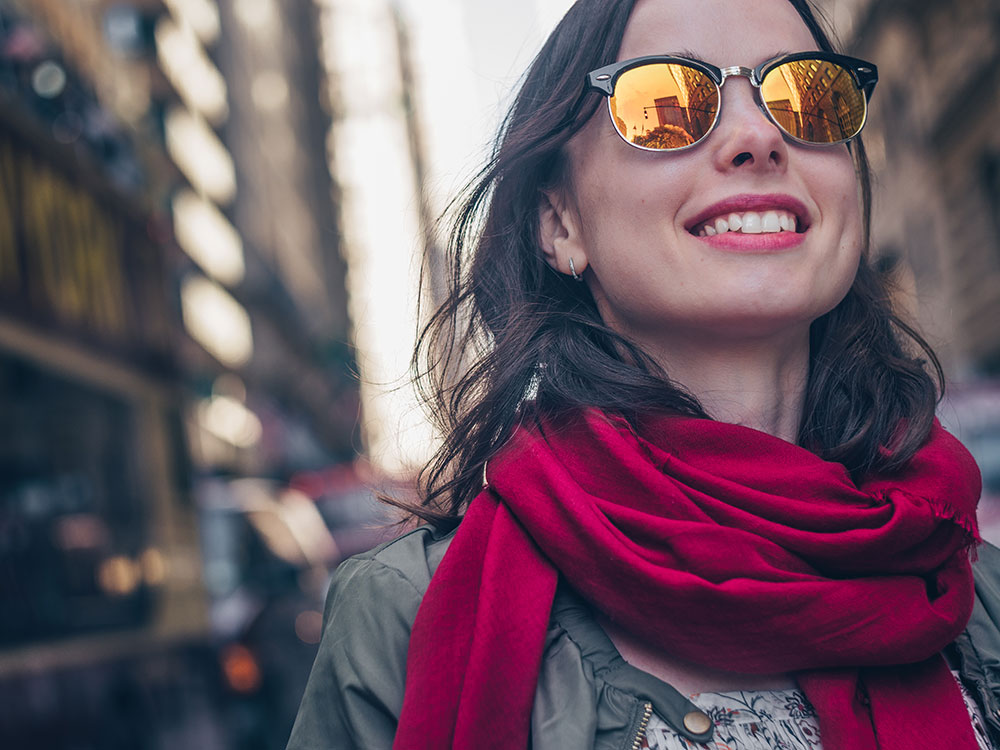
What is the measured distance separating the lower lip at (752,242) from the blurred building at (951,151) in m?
14.1


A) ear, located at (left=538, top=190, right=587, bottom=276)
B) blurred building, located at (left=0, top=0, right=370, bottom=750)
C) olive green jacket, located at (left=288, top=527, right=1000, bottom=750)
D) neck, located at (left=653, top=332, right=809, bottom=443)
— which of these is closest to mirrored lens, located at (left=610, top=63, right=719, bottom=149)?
ear, located at (left=538, top=190, right=587, bottom=276)

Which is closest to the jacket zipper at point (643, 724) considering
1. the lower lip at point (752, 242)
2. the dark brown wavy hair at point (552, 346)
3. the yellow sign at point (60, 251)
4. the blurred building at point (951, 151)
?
the dark brown wavy hair at point (552, 346)

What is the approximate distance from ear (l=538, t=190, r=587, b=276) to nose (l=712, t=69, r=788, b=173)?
29 centimetres

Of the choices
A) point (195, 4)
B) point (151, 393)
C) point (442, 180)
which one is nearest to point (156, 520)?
point (151, 393)

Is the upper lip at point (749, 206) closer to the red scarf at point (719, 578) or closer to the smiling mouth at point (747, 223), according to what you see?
the smiling mouth at point (747, 223)

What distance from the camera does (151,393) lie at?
1215 cm

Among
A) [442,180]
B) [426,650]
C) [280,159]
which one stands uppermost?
[442,180]

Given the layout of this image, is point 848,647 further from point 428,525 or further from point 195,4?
point 195,4

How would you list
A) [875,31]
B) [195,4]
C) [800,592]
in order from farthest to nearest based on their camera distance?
[195,4] → [875,31] → [800,592]

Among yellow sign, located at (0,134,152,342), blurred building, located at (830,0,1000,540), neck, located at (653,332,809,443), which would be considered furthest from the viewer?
blurred building, located at (830,0,1000,540)

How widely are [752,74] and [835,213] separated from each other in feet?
0.87

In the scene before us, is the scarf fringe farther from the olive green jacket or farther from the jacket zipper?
the jacket zipper

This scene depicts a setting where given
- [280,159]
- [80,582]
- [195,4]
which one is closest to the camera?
[80,582]

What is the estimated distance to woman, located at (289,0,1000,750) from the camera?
155 centimetres
